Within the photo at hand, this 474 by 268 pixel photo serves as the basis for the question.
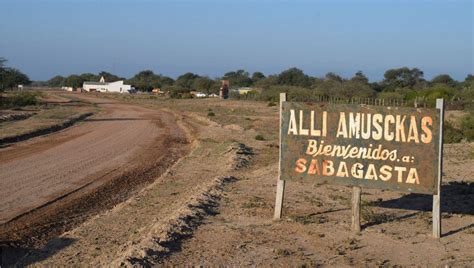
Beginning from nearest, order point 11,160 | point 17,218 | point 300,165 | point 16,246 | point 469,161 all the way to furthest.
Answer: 1. point 16,246
2. point 300,165
3. point 17,218
4. point 469,161
5. point 11,160

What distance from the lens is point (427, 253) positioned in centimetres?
915

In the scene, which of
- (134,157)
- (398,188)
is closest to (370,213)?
(398,188)

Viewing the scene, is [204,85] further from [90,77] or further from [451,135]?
[451,135]

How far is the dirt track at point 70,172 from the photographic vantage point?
12.5 metres

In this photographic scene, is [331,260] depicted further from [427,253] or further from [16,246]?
[16,246]

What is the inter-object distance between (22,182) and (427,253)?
10137mm

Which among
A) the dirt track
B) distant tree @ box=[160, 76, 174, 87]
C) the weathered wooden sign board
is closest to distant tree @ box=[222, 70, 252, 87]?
distant tree @ box=[160, 76, 174, 87]

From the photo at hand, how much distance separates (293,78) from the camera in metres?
120

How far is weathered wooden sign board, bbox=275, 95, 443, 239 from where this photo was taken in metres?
10.1

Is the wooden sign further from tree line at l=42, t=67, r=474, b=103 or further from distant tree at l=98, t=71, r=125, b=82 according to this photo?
distant tree at l=98, t=71, r=125, b=82

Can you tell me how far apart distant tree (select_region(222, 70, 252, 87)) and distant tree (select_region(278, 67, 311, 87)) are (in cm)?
2252

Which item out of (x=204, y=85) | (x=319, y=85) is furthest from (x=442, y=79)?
(x=204, y=85)

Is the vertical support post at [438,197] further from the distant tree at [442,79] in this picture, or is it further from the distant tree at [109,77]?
the distant tree at [109,77]

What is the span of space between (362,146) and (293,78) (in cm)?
11046
